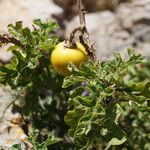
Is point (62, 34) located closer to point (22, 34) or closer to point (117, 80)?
point (22, 34)

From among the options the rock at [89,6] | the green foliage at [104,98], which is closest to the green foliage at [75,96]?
the green foliage at [104,98]

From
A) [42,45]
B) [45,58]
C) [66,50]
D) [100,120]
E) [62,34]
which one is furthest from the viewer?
[62,34]

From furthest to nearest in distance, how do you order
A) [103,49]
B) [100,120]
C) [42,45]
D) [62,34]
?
[103,49] < [62,34] < [42,45] < [100,120]

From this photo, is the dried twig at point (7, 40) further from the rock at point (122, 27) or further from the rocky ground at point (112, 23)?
the rock at point (122, 27)

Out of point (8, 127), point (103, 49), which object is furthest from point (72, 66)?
point (103, 49)

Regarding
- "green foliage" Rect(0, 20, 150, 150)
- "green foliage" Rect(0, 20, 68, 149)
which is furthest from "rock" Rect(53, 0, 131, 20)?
"green foliage" Rect(0, 20, 68, 149)

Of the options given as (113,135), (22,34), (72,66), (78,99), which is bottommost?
(113,135)

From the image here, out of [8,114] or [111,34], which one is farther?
[111,34]
